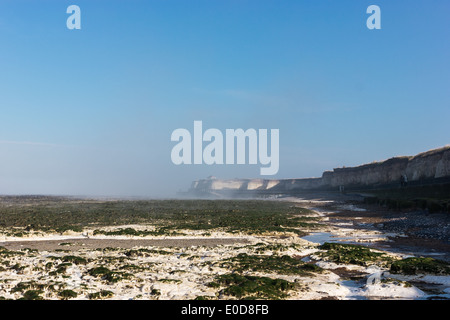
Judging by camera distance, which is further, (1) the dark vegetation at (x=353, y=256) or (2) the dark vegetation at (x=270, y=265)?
(1) the dark vegetation at (x=353, y=256)

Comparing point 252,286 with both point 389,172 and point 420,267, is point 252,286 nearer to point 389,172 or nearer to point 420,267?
point 420,267

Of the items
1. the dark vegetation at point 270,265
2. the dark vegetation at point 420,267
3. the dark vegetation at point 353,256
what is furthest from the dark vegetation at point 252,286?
the dark vegetation at point 353,256

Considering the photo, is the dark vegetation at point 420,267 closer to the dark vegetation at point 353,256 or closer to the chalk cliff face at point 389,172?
the dark vegetation at point 353,256

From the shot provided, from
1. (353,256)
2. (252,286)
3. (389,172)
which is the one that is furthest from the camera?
(389,172)

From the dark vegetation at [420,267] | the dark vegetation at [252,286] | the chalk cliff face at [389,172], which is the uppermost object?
the chalk cliff face at [389,172]

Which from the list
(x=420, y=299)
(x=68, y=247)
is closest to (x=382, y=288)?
(x=420, y=299)

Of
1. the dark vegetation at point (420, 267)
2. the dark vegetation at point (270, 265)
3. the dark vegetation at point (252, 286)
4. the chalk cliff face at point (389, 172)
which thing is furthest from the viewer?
the chalk cliff face at point (389, 172)

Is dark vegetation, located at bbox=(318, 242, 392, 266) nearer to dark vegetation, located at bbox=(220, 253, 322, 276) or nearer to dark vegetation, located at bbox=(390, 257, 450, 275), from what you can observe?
dark vegetation, located at bbox=(390, 257, 450, 275)

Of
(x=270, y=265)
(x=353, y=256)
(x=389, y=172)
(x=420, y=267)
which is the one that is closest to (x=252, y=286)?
(x=270, y=265)

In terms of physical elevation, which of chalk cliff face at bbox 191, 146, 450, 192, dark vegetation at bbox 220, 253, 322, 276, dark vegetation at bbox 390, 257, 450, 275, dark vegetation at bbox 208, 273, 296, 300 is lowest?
dark vegetation at bbox 220, 253, 322, 276

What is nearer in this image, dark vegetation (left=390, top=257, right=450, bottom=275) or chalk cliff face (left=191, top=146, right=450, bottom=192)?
dark vegetation (left=390, top=257, right=450, bottom=275)

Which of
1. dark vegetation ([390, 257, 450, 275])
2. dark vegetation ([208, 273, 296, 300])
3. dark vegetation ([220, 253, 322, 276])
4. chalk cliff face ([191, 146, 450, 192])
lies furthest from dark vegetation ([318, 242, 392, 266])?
chalk cliff face ([191, 146, 450, 192])
